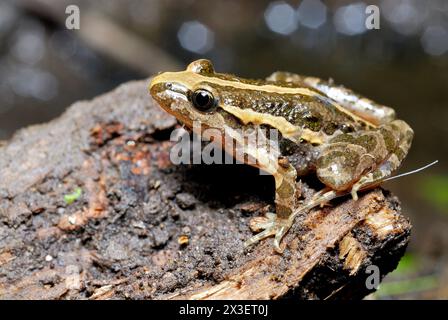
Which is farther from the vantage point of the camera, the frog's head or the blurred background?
the blurred background

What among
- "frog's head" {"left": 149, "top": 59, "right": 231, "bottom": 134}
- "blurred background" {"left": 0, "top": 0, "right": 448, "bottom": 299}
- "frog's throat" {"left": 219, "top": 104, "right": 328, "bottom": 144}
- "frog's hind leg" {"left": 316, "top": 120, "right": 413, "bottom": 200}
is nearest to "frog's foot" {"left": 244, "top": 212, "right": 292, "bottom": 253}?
"frog's hind leg" {"left": 316, "top": 120, "right": 413, "bottom": 200}

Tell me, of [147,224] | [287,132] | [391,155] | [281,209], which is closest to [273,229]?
[281,209]

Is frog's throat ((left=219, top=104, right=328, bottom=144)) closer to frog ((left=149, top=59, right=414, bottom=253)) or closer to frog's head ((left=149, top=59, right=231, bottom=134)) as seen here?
frog ((left=149, top=59, right=414, bottom=253))

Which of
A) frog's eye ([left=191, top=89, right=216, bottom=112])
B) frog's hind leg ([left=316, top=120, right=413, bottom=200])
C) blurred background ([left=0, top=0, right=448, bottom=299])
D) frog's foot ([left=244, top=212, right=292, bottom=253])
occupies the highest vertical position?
blurred background ([left=0, top=0, right=448, bottom=299])

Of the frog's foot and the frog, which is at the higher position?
the frog

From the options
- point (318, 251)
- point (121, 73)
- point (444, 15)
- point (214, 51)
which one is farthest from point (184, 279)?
point (444, 15)

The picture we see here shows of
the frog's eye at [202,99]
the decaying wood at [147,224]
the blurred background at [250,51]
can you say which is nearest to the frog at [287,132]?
the frog's eye at [202,99]
